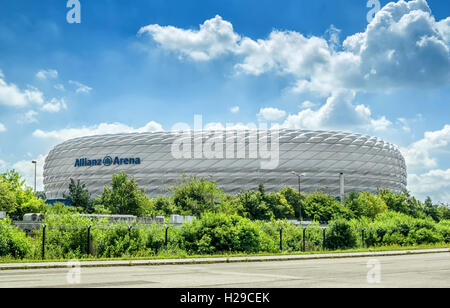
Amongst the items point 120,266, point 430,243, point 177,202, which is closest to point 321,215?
point 177,202

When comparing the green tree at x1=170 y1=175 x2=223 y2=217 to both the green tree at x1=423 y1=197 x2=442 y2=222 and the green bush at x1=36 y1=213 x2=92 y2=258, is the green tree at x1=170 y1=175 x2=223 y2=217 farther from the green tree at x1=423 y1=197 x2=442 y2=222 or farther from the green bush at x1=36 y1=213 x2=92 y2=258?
the green tree at x1=423 y1=197 x2=442 y2=222

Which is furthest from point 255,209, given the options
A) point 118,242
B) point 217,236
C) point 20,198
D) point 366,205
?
point 118,242

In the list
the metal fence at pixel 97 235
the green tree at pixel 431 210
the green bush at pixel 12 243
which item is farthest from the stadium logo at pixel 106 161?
the green bush at pixel 12 243

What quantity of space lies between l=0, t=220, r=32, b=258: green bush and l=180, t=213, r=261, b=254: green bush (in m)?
7.28

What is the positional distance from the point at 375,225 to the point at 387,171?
303ft

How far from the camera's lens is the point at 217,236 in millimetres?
25547

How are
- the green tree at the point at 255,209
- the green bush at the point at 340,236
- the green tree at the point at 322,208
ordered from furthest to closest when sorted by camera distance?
the green tree at the point at 322,208 → the green tree at the point at 255,209 → the green bush at the point at 340,236

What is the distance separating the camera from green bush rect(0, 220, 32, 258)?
21.2 meters

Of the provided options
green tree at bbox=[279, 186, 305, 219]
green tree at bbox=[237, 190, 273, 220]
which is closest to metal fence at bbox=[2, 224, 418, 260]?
green tree at bbox=[237, 190, 273, 220]

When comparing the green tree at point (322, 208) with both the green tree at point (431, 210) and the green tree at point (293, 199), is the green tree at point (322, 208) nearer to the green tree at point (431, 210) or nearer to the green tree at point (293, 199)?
the green tree at point (293, 199)

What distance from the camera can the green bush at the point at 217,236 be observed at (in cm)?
2541

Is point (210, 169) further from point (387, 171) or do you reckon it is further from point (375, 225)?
point (375, 225)

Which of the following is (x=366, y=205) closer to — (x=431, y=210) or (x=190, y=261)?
(x=431, y=210)
